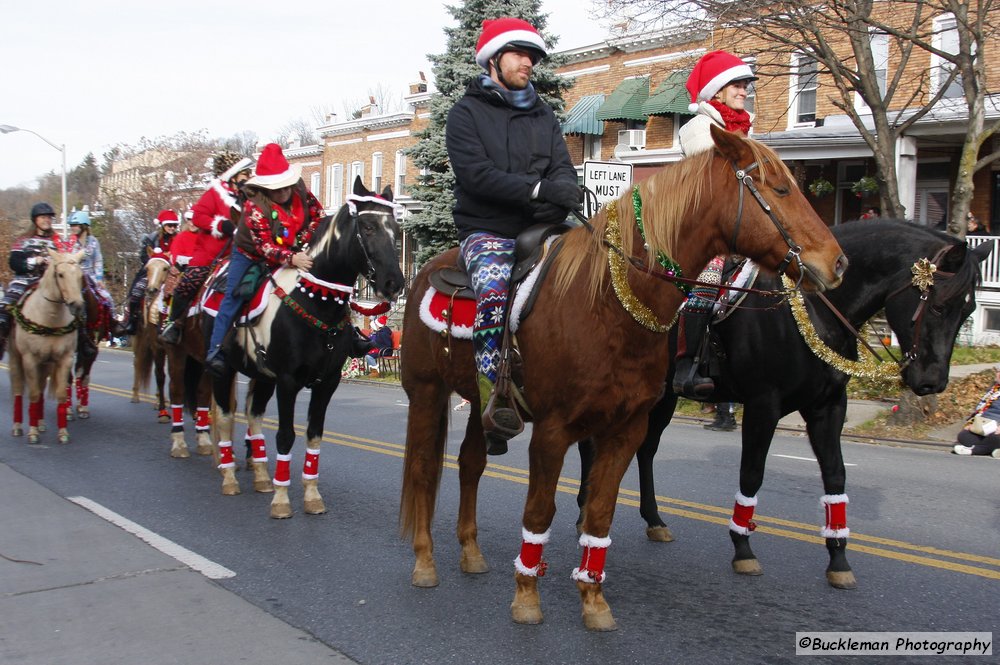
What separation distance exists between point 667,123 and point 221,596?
1046 inches

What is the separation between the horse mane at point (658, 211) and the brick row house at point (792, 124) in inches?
379

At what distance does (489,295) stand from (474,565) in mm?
1962

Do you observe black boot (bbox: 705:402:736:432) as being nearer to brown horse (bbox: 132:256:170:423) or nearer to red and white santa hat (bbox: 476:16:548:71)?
brown horse (bbox: 132:256:170:423)

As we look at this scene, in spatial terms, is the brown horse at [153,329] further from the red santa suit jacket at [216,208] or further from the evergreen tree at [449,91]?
the evergreen tree at [449,91]

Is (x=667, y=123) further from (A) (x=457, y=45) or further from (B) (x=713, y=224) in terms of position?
(B) (x=713, y=224)

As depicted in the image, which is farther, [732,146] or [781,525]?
[781,525]

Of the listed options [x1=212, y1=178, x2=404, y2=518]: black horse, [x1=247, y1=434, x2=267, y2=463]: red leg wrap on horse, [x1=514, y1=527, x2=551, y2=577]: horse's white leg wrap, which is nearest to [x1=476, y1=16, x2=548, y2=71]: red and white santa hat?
[x1=212, y1=178, x2=404, y2=518]: black horse

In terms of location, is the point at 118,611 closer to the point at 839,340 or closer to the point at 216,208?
the point at 839,340

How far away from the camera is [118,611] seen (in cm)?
525

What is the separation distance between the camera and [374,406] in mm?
15914

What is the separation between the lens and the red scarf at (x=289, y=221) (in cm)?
831

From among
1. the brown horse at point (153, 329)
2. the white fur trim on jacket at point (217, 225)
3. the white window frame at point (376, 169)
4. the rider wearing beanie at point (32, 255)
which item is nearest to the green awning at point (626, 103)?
the white window frame at point (376, 169)

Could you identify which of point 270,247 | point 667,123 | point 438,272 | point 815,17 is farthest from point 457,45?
point 438,272

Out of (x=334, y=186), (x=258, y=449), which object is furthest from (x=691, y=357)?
(x=334, y=186)
